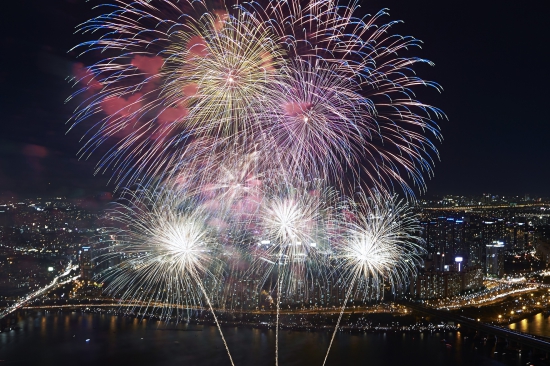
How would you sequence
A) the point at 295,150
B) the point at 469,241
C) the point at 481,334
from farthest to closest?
the point at 469,241, the point at 481,334, the point at 295,150

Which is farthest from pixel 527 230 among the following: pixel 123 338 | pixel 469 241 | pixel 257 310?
pixel 123 338

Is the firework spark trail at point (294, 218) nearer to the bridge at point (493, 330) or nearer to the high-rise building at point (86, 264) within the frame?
the bridge at point (493, 330)

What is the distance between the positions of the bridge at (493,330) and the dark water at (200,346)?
0.96 feet

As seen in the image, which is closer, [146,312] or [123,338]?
[123,338]

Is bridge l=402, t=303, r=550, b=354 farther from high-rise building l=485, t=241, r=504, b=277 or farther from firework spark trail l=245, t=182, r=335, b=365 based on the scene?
high-rise building l=485, t=241, r=504, b=277

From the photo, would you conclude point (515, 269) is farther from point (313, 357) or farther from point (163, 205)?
point (163, 205)

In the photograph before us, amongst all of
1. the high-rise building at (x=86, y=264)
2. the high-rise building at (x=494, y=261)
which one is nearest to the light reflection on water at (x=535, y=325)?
the high-rise building at (x=494, y=261)

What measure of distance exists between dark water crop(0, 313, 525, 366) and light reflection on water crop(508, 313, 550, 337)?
54.8 inches

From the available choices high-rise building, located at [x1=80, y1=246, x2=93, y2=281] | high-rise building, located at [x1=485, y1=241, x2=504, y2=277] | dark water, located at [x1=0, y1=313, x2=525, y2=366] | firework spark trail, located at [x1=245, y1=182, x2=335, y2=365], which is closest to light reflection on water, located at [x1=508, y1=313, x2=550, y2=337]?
dark water, located at [x1=0, y1=313, x2=525, y2=366]

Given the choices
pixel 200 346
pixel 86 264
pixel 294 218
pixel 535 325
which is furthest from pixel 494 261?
pixel 86 264

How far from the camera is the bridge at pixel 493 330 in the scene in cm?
704

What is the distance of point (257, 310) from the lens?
875 centimetres

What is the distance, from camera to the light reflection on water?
8359 mm

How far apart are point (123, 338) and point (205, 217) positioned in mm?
2857
